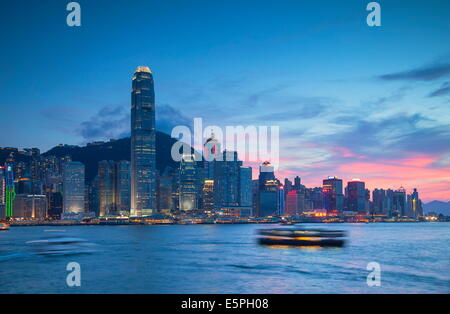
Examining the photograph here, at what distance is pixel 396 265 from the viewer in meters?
67.4

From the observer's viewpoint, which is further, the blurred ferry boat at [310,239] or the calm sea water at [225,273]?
the blurred ferry boat at [310,239]

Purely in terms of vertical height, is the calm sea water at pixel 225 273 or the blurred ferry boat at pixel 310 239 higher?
the calm sea water at pixel 225 273

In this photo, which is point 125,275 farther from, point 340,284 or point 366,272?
point 366,272

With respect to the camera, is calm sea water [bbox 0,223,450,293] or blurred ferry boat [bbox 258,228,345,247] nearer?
calm sea water [bbox 0,223,450,293]

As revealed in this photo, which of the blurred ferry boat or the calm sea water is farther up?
the calm sea water

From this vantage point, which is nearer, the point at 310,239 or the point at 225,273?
the point at 225,273

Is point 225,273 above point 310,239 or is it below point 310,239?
above
